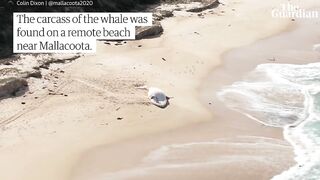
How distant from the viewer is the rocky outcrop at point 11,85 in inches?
718

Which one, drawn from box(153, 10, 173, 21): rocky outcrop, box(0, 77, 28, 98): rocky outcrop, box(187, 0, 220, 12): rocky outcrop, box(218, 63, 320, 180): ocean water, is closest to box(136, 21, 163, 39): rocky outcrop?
box(153, 10, 173, 21): rocky outcrop

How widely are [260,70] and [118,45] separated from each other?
6249mm

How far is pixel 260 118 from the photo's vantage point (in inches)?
742

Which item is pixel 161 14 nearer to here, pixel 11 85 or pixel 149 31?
pixel 149 31

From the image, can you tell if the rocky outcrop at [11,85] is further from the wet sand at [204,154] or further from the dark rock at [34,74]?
the wet sand at [204,154]

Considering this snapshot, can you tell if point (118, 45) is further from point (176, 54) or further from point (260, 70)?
point (260, 70)

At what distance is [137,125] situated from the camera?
1762 centimetres

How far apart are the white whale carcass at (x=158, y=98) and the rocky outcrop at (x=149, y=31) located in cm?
714

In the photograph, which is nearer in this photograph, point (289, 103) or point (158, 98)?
point (158, 98)

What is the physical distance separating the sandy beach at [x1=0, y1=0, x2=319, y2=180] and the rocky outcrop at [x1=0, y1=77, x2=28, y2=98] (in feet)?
1.23

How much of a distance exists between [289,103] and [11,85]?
382 inches

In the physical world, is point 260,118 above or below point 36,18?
below

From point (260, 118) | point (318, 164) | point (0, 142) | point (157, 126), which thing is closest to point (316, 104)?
point (260, 118)

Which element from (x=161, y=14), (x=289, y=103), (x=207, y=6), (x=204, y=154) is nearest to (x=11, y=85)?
(x=204, y=154)
